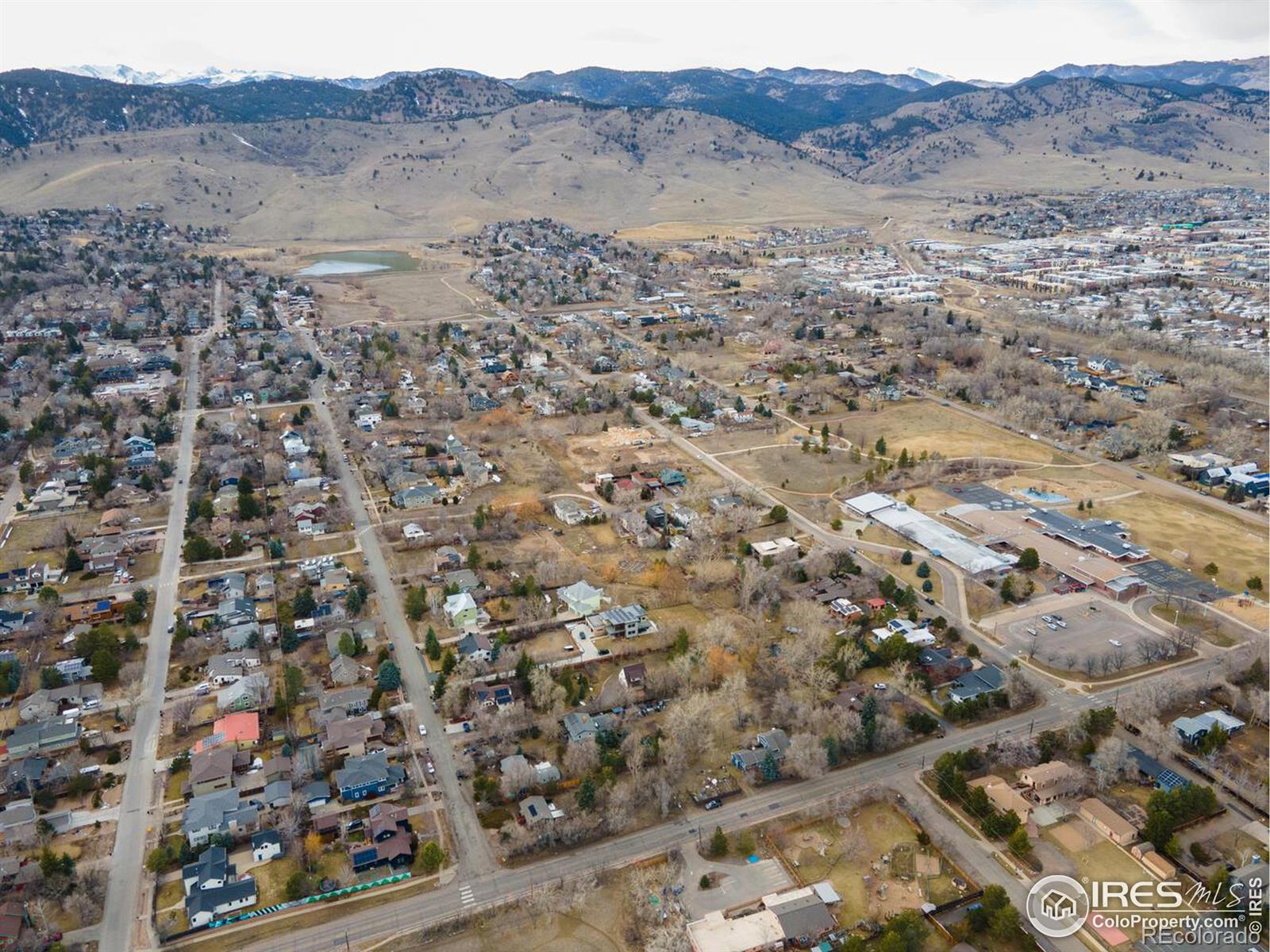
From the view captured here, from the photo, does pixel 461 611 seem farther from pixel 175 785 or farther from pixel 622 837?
pixel 622 837

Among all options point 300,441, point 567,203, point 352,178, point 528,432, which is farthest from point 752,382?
point 352,178

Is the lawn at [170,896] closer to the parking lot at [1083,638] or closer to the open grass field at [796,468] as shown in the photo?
the parking lot at [1083,638]

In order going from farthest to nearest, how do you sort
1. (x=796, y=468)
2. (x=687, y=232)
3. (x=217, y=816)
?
(x=687, y=232) → (x=796, y=468) → (x=217, y=816)

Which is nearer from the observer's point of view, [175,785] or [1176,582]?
[175,785]

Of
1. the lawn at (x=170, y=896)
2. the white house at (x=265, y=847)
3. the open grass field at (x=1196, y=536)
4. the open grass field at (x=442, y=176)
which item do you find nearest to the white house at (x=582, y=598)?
the white house at (x=265, y=847)

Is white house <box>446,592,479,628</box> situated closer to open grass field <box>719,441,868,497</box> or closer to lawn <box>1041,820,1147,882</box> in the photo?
open grass field <box>719,441,868,497</box>

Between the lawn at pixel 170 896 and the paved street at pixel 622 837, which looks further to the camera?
the lawn at pixel 170 896

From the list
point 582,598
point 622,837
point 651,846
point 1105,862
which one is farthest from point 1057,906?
point 582,598
